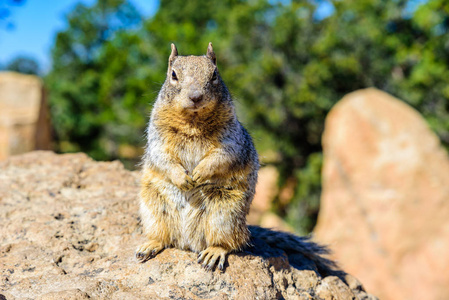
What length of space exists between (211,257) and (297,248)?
4.75ft

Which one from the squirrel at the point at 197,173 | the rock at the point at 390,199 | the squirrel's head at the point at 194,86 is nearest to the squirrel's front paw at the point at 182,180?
the squirrel at the point at 197,173

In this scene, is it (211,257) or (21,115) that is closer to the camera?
(211,257)

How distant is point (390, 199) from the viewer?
1349 cm

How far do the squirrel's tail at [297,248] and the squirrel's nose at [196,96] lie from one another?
5.92ft

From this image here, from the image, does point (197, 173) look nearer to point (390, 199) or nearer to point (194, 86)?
point (194, 86)

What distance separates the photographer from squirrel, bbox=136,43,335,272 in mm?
4129

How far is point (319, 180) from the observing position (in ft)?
68.6

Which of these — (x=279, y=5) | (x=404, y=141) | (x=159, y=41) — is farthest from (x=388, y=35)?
(x=159, y=41)

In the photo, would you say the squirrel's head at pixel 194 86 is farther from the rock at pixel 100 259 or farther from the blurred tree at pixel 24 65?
the blurred tree at pixel 24 65

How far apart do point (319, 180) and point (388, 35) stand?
318 inches

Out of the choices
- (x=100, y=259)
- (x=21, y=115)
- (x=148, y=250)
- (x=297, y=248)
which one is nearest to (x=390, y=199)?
(x=297, y=248)

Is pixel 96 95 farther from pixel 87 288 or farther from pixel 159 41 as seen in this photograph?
pixel 87 288

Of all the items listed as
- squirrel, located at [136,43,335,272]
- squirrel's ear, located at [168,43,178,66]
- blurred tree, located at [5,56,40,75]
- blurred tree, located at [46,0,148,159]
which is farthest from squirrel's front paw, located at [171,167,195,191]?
blurred tree, located at [5,56,40,75]

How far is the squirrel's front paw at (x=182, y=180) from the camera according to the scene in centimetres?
410
